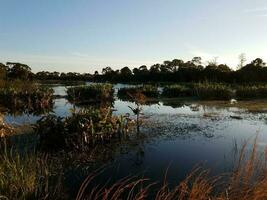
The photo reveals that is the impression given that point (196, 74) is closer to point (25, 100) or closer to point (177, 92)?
point (177, 92)

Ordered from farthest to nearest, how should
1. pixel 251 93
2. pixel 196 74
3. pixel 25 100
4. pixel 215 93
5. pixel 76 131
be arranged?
pixel 196 74, pixel 251 93, pixel 215 93, pixel 25 100, pixel 76 131

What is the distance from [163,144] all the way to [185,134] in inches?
75.0

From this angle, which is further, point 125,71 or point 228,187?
point 125,71

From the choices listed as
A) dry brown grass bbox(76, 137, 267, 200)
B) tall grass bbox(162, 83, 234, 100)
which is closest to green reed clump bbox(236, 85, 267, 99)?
tall grass bbox(162, 83, 234, 100)

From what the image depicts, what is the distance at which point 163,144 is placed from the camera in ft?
35.3

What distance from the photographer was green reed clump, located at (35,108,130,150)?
9.78 meters

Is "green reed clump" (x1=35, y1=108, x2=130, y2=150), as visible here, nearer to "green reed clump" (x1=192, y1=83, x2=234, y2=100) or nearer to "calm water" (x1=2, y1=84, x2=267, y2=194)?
"calm water" (x1=2, y1=84, x2=267, y2=194)

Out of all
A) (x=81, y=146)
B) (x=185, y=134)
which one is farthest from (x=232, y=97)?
(x=81, y=146)

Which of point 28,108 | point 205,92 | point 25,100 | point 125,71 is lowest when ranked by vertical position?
point 28,108

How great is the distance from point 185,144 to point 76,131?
314cm

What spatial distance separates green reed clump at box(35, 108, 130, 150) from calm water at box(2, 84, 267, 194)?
0.92 metres

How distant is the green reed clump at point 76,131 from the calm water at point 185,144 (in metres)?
0.92

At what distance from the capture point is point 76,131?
32.6 ft

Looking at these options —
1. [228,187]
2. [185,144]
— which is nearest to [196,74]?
[185,144]
